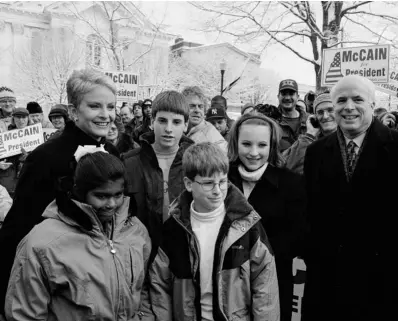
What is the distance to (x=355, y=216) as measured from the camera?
3.14 metres

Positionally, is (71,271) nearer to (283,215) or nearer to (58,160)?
(58,160)

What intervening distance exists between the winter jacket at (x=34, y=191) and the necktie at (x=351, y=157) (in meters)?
1.98

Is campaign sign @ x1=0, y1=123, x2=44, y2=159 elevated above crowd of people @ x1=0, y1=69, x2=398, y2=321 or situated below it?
above

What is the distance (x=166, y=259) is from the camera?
282 cm

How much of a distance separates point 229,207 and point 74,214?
973 millimetres

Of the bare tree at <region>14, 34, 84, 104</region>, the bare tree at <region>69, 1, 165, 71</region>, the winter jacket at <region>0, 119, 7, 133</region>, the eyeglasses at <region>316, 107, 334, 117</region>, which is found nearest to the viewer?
the eyeglasses at <region>316, 107, 334, 117</region>

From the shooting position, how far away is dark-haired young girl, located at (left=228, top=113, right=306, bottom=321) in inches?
124

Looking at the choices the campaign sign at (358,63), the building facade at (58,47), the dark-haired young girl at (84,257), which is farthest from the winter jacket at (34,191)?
the building facade at (58,47)

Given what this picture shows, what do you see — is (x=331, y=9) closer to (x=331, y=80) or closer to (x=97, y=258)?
(x=331, y=80)

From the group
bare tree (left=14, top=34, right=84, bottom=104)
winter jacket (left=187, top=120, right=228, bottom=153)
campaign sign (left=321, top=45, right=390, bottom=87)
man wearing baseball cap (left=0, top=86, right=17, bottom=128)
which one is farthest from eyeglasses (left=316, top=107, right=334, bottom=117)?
bare tree (left=14, top=34, right=84, bottom=104)

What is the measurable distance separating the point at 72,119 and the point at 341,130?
2.01 meters

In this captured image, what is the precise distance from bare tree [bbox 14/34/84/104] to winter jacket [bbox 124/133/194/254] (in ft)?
107

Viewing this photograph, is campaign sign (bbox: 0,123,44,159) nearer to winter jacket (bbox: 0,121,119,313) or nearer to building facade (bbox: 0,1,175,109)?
winter jacket (bbox: 0,121,119,313)

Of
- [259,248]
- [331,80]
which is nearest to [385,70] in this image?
[331,80]
